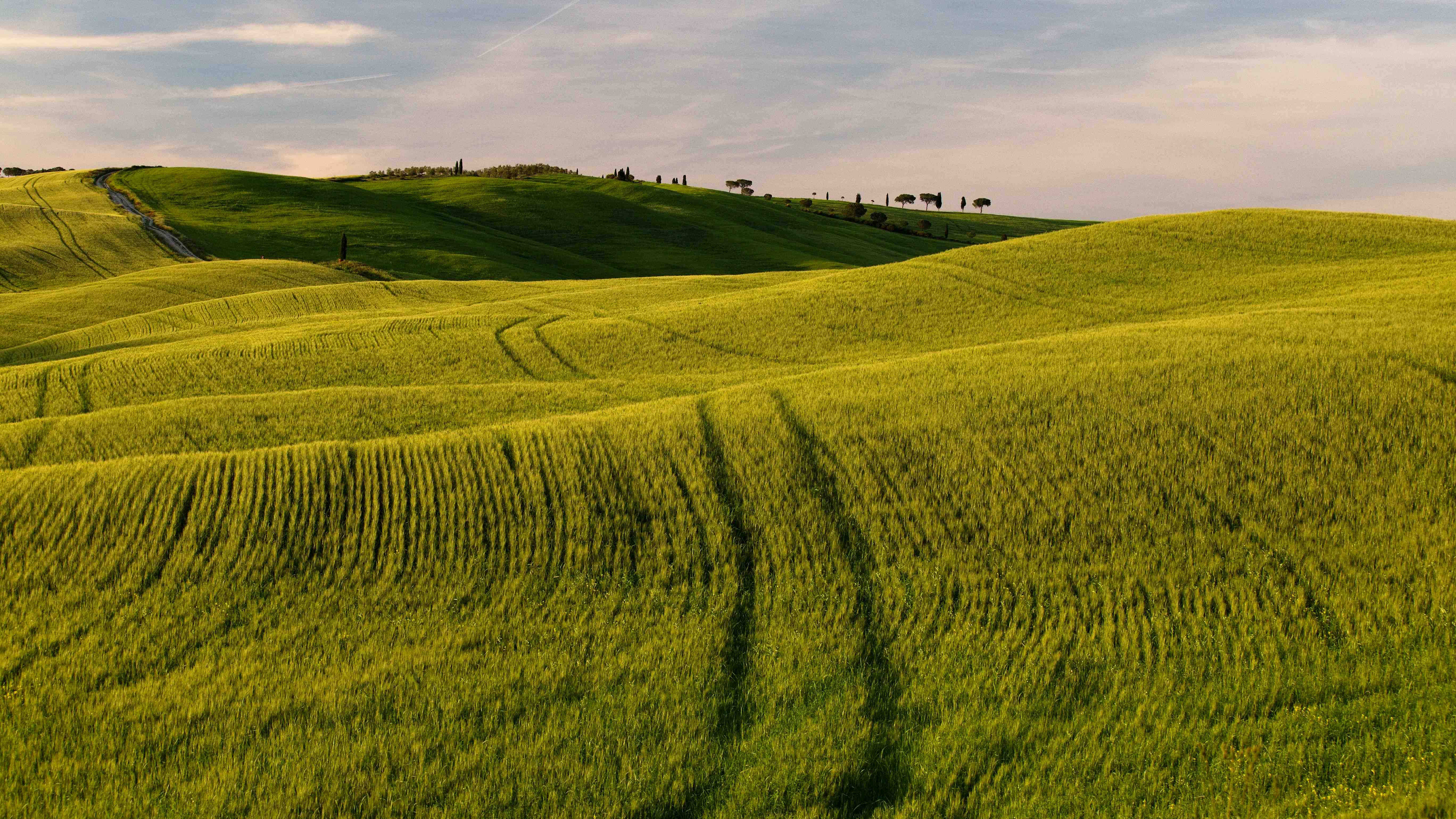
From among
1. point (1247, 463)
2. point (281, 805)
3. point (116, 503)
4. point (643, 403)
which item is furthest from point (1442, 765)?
point (116, 503)

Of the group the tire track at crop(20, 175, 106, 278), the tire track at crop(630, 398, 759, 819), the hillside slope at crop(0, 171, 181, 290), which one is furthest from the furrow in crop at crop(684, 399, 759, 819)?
the tire track at crop(20, 175, 106, 278)

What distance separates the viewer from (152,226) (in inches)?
2323

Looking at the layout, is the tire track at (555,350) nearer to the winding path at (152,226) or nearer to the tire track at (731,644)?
the tire track at (731,644)

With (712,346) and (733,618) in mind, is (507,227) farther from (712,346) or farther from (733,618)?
(733,618)

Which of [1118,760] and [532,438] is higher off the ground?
[532,438]

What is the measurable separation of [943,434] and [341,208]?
233ft

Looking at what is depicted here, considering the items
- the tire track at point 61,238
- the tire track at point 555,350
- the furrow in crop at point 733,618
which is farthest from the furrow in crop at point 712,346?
the tire track at point 61,238

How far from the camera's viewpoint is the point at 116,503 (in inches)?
397

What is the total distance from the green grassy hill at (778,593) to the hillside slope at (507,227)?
45.5 metres

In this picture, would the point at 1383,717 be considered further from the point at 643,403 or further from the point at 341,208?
the point at 341,208

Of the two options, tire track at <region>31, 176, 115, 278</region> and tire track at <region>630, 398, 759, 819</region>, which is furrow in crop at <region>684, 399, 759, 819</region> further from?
tire track at <region>31, 176, 115, 278</region>

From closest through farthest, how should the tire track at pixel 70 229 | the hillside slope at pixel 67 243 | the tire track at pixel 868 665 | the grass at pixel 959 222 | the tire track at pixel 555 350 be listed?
1. the tire track at pixel 868 665
2. the tire track at pixel 555 350
3. the hillside slope at pixel 67 243
4. the tire track at pixel 70 229
5. the grass at pixel 959 222

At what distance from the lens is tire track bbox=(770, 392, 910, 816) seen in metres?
6.41

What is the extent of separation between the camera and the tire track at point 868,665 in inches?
252
